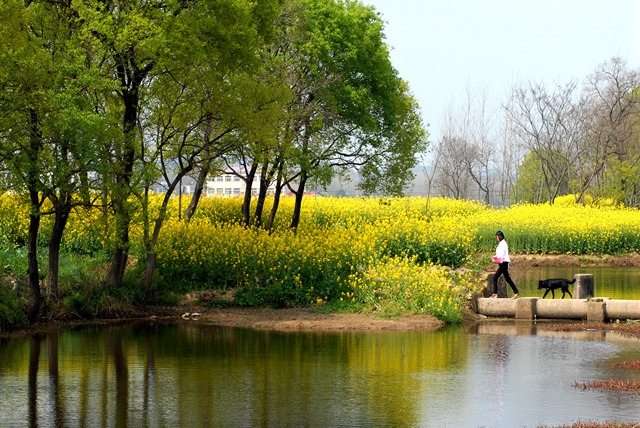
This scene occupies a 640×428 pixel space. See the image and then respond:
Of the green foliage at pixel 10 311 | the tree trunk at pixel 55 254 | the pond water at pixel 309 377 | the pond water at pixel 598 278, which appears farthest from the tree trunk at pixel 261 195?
the green foliage at pixel 10 311

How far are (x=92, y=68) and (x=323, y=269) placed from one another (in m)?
8.59

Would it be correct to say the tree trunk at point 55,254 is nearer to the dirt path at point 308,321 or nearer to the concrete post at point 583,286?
the dirt path at point 308,321

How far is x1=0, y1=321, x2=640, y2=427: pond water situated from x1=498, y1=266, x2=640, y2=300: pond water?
334 inches

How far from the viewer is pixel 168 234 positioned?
29172mm

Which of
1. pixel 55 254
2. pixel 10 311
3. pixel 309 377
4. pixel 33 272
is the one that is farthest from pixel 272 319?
pixel 309 377

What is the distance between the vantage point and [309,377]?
54.9ft

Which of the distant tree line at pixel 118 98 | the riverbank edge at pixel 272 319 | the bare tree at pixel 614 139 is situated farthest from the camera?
the bare tree at pixel 614 139

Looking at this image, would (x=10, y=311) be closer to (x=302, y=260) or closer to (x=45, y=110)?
(x=45, y=110)

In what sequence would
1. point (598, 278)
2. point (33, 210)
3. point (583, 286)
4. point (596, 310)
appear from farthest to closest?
point (598, 278)
point (583, 286)
point (596, 310)
point (33, 210)

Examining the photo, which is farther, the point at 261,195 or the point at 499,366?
the point at 261,195

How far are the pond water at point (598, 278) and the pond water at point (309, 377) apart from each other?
8.49 m

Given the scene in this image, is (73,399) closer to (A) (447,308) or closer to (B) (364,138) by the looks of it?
(A) (447,308)

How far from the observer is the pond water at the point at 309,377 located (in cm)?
1352

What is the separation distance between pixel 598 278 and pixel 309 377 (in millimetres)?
23748
